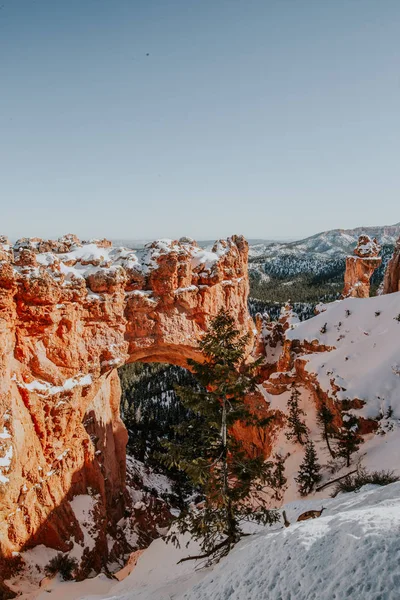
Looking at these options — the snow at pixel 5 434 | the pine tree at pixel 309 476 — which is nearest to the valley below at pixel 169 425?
the snow at pixel 5 434

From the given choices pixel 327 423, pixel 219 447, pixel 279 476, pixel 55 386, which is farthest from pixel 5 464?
pixel 327 423

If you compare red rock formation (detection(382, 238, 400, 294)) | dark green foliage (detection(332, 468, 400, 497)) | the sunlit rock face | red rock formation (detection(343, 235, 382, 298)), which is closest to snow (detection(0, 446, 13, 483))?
the sunlit rock face

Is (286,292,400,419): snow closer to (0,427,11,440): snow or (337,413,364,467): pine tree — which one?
(337,413,364,467): pine tree

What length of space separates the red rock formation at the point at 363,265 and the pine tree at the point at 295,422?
18.3 meters

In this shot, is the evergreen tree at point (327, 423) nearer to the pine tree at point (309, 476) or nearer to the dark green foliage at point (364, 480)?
the pine tree at point (309, 476)

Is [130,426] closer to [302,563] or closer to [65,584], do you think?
[65,584]

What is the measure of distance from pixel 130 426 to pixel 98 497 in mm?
30484

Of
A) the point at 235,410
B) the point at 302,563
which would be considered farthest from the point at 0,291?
the point at 302,563

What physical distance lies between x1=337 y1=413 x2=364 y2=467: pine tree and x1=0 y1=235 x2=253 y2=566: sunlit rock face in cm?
954

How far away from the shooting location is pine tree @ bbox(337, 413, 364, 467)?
59.6 feet

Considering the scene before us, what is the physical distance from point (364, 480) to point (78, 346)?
15110mm

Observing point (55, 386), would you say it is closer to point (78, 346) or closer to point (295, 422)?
point (78, 346)

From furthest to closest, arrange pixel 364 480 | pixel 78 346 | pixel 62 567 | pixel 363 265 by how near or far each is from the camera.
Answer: pixel 363 265, pixel 78 346, pixel 62 567, pixel 364 480

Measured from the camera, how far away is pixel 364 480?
48.4 feet
